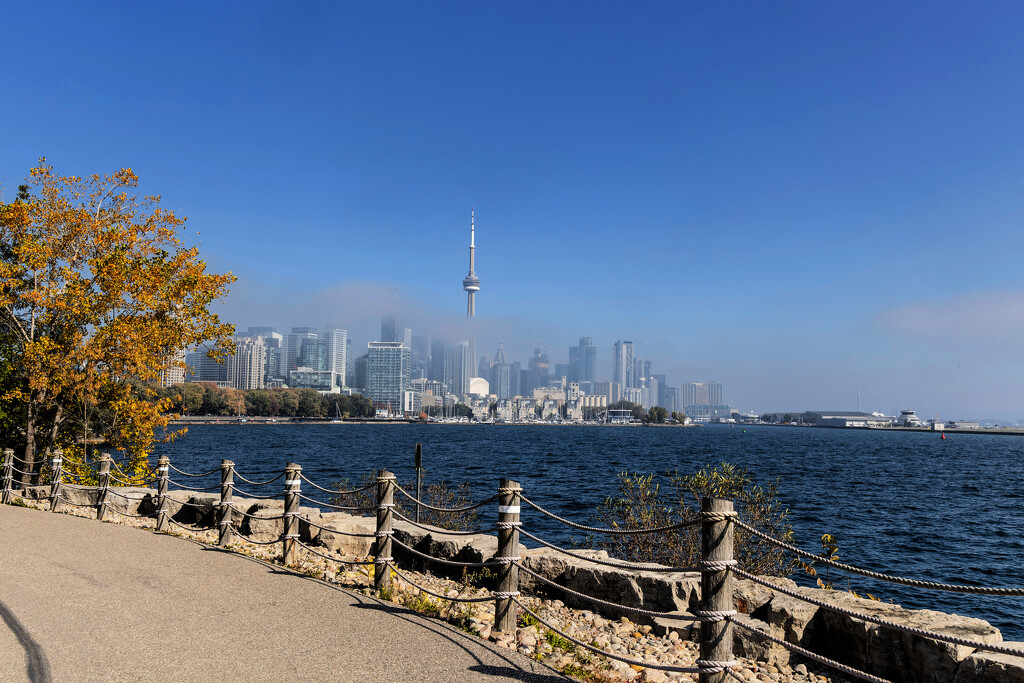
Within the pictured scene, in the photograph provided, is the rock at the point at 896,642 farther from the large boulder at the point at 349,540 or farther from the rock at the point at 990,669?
the large boulder at the point at 349,540

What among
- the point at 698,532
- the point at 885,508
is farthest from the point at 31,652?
the point at 885,508

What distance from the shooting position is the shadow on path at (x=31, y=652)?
5365mm

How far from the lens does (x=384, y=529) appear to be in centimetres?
880

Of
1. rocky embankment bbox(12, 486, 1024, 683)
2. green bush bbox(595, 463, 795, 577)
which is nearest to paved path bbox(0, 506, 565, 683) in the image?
rocky embankment bbox(12, 486, 1024, 683)

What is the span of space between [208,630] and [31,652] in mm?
1474

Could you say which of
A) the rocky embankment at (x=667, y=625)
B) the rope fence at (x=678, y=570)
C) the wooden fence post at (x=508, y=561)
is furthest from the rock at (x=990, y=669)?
the wooden fence post at (x=508, y=561)

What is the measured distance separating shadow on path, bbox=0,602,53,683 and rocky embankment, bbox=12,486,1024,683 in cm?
374

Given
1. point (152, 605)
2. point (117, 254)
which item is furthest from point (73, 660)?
point (117, 254)

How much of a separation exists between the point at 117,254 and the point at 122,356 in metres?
3.03

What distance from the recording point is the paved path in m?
5.62

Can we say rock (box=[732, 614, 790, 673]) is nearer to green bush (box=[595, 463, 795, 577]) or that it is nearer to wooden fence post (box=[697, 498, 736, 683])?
wooden fence post (box=[697, 498, 736, 683])

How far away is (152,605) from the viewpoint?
7582 millimetres

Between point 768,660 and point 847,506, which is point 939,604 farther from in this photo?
point 847,506

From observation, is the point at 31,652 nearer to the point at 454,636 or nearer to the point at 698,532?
the point at 454,636
